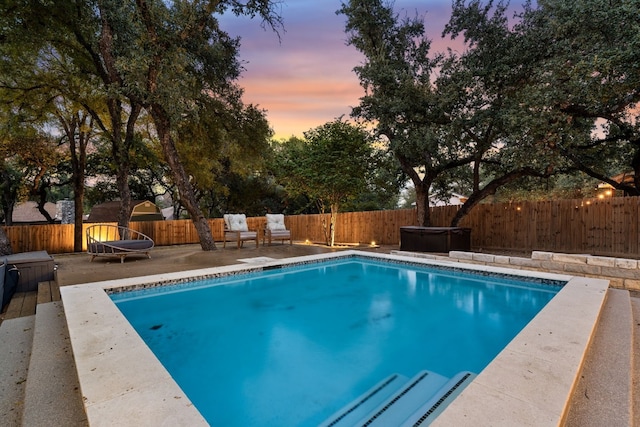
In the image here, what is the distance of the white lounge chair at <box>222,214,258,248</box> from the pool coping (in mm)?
5759

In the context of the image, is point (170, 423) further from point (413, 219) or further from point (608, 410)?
point (413, 219)

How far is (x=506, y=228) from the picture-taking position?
8.73 meters

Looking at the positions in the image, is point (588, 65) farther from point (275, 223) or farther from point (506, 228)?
point (275, 223)

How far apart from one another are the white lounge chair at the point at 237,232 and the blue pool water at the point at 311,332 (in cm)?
335

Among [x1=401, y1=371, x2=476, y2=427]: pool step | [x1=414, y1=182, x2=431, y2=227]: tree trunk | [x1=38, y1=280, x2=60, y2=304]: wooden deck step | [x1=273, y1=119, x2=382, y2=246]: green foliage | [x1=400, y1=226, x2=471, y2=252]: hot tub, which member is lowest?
[x1=401, y1=371, x2=476, y2=427]: pool step

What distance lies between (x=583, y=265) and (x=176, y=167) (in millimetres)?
8599

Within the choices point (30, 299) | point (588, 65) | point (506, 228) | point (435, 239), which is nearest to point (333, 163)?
point (435, 239)

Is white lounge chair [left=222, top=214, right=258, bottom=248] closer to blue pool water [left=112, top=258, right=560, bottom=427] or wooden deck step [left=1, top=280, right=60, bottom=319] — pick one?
blue pool water [left=112, top=258, right=560, bottom=427]

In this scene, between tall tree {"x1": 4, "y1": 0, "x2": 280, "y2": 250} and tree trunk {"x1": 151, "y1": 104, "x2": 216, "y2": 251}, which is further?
tree trunk {"x1": 151, "y1": 104, "x2": 216, "y2": 251}

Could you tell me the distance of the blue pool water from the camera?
231 centimetres

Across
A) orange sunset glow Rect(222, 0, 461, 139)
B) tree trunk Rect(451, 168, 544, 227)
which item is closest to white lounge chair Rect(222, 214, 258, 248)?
orange sunset glow Rect(222, 0, 461, 139)

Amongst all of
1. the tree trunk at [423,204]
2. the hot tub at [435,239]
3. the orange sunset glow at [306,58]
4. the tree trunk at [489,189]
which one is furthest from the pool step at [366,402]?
the orange sunset glow at [306,58]

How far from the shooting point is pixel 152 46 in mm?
6961

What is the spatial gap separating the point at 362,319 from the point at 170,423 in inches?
106
